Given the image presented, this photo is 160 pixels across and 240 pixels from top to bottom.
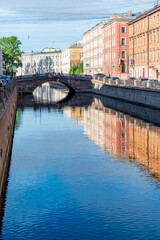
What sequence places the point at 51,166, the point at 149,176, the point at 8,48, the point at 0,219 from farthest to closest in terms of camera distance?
the point at 8,48 → the point at 51,166 → the point at 149,176 → the point at 0,219

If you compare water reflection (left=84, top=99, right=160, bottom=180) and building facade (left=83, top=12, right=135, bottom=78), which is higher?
building facade (left=83, top=12, right=135, bottom=78)

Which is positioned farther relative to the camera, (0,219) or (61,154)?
(61,154)

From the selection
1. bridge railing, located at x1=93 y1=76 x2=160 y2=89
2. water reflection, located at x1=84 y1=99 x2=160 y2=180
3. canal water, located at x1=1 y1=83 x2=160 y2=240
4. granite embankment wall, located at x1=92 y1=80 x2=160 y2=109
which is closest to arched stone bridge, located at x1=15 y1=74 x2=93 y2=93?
granite embankment wall, located at x1=92 y1=80 x2=160 y2=109

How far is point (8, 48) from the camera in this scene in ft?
455

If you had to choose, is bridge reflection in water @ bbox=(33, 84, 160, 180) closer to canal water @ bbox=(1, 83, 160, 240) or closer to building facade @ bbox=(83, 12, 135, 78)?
canal water @ bbox=(1, 83, 160, 240)

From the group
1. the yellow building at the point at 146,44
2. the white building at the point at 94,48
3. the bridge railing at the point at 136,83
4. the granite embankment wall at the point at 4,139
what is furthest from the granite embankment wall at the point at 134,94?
the white building at the point at 94,48

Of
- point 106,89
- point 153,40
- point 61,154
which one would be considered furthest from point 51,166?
point 153,40

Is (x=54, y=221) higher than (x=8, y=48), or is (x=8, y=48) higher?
(x=8, y=48)

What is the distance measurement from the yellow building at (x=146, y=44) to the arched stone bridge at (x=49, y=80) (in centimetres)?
1017

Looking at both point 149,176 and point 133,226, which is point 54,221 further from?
point 149,176

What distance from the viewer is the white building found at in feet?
438

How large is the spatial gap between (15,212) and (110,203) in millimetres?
3466

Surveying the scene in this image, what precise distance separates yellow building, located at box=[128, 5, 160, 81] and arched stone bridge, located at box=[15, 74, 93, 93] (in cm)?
1017

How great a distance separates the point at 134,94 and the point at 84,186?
40.7 metres
